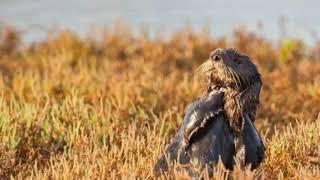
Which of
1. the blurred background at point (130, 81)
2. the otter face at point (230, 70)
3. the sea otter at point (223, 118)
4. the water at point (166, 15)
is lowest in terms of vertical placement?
the water at point (166, 15)

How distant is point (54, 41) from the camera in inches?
562

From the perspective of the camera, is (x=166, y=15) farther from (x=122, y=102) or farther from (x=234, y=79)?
(x=234, y=79)

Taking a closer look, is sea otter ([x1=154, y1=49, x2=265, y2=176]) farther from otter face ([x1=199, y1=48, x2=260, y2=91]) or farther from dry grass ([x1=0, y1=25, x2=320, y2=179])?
dry grass ([x1=0, y1=25, x2=320, y2=179])

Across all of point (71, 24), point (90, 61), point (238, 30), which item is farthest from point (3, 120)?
point (71, 24)

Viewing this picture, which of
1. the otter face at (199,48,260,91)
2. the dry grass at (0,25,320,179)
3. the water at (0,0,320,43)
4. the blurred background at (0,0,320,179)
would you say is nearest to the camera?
the otter face at (199,48,260,91)

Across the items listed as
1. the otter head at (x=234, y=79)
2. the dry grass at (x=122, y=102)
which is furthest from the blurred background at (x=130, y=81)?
the otter head at (x=234, y=79)

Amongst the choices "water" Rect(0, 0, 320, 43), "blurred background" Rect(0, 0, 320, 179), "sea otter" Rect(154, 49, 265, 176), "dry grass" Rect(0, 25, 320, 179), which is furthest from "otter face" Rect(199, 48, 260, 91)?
"water" Rect(0, 0, 320, 43)

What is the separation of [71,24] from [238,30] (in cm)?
326

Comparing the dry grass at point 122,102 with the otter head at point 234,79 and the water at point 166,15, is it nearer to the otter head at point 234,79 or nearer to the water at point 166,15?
the otter head at point 234,79

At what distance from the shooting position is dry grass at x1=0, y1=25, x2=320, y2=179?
7.39m

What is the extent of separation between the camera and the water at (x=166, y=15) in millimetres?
15078

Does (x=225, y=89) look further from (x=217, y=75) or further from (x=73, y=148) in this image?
(x=73, y=148)

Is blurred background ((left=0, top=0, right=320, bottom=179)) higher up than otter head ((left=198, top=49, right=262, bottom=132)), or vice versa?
otter head ((left=198, top=49, right=262, bottom=132))

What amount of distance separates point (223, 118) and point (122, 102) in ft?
11.7
